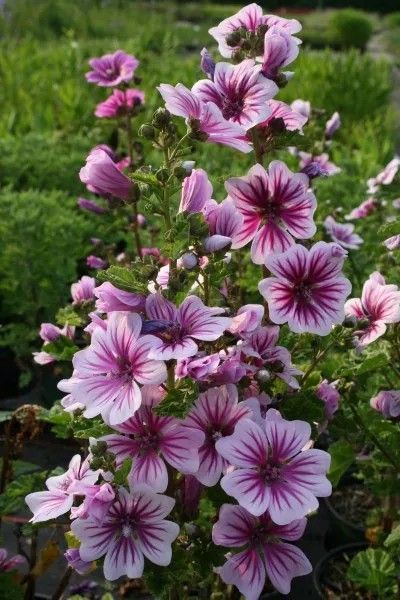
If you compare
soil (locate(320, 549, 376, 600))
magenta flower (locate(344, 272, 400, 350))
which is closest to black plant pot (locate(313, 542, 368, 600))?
soil (locate(320, 549, 376, 600))

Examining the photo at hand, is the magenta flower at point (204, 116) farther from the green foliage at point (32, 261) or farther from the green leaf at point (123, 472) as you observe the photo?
the green foliage at point (32, 261)

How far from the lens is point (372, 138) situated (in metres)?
5.30

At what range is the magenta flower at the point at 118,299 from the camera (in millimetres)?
1329

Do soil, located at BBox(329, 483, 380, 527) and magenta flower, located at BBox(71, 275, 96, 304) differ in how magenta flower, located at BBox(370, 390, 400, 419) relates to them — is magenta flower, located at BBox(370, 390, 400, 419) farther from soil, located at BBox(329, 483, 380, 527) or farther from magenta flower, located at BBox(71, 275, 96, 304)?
soil, located at BBox(329, 483, 380, 527)

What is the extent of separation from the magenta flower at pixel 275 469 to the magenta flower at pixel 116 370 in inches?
5.8

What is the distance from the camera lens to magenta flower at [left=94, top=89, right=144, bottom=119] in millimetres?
2652

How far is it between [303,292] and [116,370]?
0.33 meters

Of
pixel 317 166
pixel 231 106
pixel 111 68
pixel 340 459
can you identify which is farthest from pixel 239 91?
pixel 111 68

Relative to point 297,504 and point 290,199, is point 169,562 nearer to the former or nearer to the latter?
point 297,504

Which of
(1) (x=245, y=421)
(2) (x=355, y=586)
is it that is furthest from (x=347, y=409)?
(1) (x=245, y=421)

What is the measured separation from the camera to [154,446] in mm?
1354

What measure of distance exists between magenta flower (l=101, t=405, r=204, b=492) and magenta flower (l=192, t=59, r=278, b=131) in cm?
50

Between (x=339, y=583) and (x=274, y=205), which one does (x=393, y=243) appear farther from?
(x=339, y=583)

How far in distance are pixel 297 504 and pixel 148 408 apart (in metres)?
0.27
